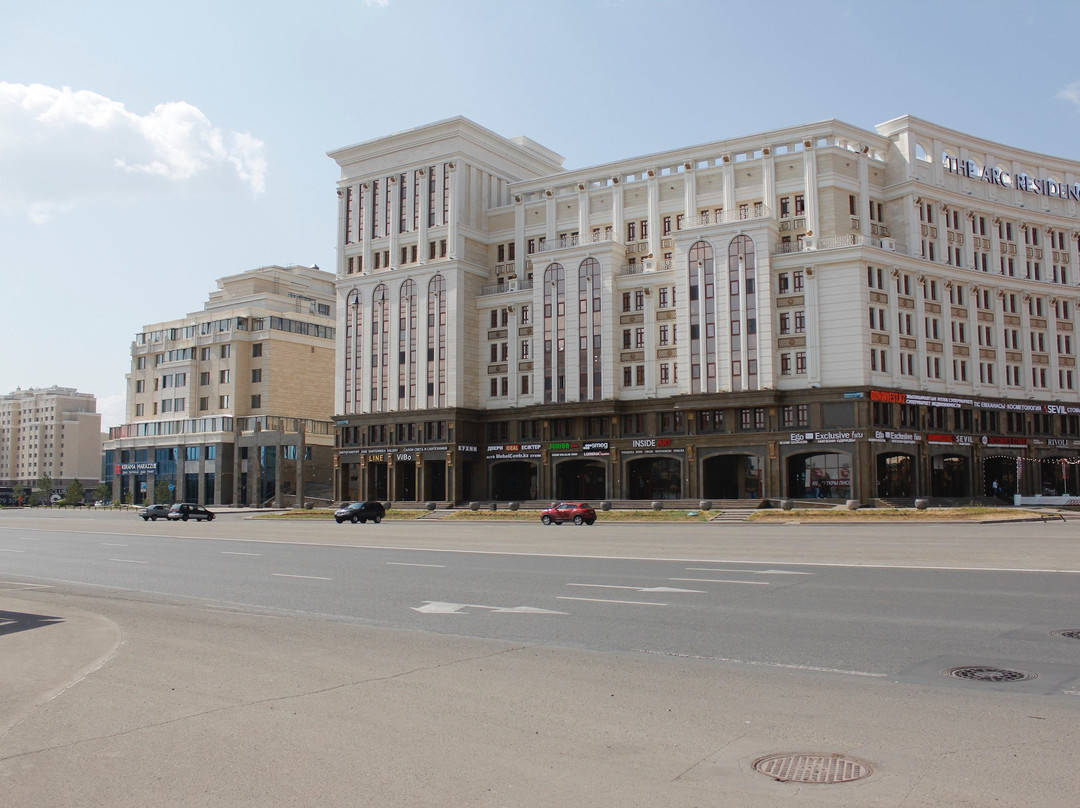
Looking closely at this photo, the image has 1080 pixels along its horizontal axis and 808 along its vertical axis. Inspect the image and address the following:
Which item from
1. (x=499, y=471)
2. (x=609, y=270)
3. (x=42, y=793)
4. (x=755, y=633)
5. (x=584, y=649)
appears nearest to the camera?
(x=42, y=793)

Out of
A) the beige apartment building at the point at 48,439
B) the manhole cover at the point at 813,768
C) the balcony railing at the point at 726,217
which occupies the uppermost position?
A: the balcony railing at the point at 726,217

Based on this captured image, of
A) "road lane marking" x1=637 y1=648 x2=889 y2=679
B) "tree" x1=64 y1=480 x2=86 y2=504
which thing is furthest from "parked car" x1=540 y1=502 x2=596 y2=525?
"tree" x1=64 y1=480 x2=86 y2=504

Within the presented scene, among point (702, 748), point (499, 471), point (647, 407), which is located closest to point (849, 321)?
point (647, 407)

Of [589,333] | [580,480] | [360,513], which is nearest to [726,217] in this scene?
[589,333]

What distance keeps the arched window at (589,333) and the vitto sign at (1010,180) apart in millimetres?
28598

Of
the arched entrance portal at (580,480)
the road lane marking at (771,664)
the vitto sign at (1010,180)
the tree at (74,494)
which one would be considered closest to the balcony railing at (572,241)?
the arched entrance portal at (580,480)

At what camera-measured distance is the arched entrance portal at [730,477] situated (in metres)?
63.4

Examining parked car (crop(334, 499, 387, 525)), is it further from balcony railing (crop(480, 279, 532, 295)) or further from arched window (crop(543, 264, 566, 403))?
balcony railing (crop(480, 279, 532, 295))

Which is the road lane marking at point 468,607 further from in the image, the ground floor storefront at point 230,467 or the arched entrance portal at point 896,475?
the ground floor storefront at point 230,467

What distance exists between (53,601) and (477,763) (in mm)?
13333

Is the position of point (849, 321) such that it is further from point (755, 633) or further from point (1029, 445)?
point (755, 633)

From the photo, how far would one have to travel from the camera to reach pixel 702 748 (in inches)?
271

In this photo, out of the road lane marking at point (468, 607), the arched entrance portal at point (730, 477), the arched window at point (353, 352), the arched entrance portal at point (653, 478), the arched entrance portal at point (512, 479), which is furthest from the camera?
the arched window at point (353, 352)

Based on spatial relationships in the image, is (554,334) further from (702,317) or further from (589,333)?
(702,317)
